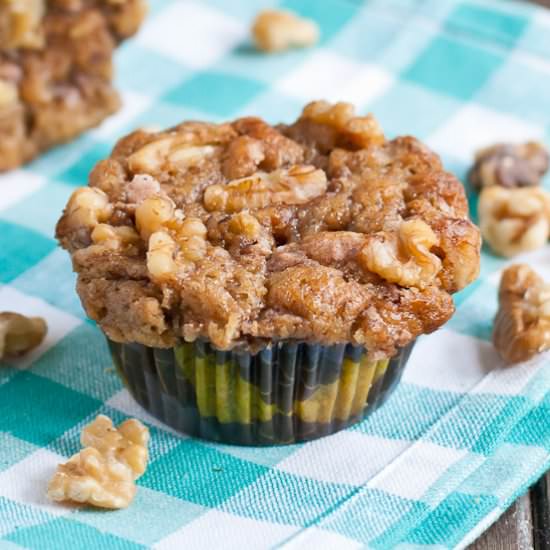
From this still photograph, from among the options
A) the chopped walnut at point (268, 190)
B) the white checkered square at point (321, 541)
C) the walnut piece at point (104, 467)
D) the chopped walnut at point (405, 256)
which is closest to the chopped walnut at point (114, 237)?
the chopped walnut at point (268, 190)

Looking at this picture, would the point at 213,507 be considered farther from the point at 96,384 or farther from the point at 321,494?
the point at 96,384

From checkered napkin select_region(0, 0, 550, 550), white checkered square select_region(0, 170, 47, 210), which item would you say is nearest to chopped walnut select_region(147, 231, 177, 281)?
checkered napkin select_region(0, 0, 550, 550)

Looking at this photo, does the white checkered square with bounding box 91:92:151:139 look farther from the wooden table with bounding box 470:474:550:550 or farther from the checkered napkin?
the wooden table with bounding box 470:474:550:550

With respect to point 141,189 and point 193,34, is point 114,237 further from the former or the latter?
point 193,34

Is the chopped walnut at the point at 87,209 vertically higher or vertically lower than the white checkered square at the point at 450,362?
higher

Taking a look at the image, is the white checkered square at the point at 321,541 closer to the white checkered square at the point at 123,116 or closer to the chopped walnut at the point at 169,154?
the chopped walnut at the point at 169,154

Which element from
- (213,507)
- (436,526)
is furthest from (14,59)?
(436,526)
